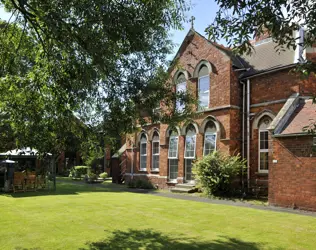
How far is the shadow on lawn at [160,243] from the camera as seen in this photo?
7172 millimetres

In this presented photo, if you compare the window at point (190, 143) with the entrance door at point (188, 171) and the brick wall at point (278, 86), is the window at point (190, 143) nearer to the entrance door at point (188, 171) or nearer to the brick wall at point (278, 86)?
the entrance door at point (188, 171)

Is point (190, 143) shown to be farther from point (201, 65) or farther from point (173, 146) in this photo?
point (201, 65)

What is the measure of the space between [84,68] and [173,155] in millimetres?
17463

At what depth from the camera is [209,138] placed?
63.6 feet

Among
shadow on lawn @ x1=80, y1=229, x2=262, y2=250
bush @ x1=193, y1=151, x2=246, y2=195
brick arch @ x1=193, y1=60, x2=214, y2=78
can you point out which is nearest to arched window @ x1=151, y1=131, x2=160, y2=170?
brick arch @ x1=193, y1=60, x2=214, y2=78

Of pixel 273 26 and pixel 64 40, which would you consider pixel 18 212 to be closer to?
pixel 64 40

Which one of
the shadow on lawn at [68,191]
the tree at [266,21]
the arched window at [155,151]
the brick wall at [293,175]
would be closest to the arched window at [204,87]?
the arched window at [155,151]

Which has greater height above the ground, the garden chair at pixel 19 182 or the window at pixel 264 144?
the window at pixel 264 144

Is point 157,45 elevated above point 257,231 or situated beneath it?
elevated above

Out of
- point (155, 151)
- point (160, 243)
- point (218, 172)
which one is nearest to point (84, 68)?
point (160, 243)

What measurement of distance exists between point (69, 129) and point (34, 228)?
13.8ft

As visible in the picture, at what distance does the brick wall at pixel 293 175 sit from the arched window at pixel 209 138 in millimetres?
5426

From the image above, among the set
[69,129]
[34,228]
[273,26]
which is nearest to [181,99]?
[69,129]

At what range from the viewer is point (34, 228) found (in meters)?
8.79
